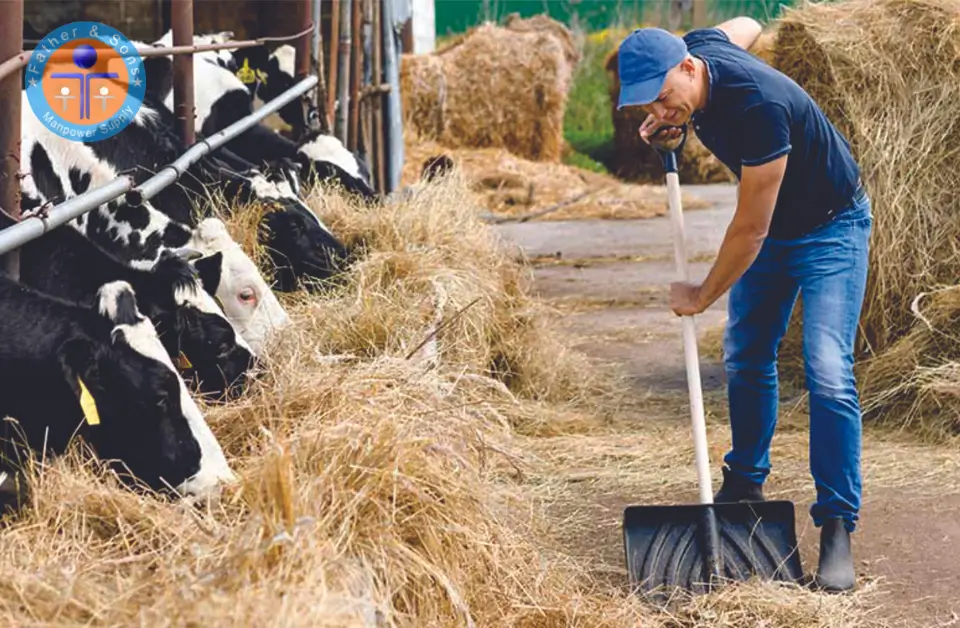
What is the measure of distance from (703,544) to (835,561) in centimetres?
40

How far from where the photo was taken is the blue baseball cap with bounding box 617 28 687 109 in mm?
3967

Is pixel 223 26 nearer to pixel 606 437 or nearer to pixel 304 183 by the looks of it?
pixel 304 183

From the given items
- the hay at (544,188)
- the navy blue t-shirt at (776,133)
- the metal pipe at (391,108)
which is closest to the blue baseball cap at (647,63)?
the navy blue t-shirt at (776,133)

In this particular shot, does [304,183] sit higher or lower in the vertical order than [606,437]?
higher

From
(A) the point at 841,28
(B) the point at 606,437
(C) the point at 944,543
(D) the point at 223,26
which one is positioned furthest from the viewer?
(D) the point at 223,26

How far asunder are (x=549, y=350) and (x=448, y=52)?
37.2 ft

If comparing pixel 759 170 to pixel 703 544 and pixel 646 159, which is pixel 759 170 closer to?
pixel 703 544

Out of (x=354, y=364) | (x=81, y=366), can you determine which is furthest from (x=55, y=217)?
(x=354, y=364)

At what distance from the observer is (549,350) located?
707 cm

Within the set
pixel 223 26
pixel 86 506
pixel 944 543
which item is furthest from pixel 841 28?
pixel 223 26

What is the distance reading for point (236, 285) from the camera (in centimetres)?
599

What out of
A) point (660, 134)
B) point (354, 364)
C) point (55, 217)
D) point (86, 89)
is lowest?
point (354, 364)

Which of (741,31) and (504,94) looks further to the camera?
(504,94)

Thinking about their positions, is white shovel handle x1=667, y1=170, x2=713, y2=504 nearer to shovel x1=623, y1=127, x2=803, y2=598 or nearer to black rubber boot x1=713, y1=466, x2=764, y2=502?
shovel x1=623, y1=127, x2=803, y2=598
